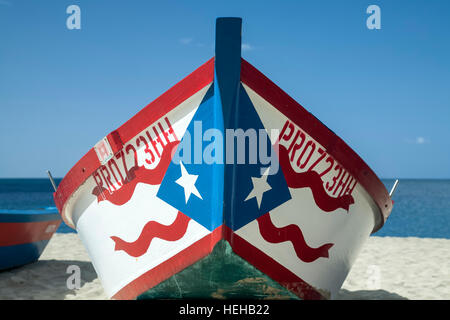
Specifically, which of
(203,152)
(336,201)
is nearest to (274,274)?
(336,201)

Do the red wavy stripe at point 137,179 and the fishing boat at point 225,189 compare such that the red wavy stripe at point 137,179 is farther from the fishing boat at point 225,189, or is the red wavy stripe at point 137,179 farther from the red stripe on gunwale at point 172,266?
the red stripe on gunwale at point 172,266

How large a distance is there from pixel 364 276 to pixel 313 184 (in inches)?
134

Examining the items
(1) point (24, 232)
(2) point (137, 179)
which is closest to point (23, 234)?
(1) point (24, 232)

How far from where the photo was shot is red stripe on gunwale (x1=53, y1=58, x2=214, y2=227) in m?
2.12

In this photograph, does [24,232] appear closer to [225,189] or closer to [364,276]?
[225,189]

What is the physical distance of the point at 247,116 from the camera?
2.10 metres

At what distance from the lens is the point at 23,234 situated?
4.59 meters

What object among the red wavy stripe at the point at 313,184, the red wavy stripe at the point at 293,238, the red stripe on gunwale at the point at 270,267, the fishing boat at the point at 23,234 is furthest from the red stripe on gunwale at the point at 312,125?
the fishing boat at the point at 23,234

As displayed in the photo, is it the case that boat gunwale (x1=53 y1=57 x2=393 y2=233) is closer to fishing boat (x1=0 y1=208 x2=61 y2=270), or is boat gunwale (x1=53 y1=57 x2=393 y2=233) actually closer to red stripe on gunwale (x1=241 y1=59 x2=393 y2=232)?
red stripe on gunwale (x1=241 y1=59 x2=393 y2=232)

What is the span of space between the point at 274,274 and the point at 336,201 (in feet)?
1.89

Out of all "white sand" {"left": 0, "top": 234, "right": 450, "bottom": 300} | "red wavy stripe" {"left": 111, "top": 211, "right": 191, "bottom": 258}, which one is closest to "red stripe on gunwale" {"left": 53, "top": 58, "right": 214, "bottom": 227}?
"red wavy stripe" {"left": 111, "top": 211, "right": 191, "bottom": 258}

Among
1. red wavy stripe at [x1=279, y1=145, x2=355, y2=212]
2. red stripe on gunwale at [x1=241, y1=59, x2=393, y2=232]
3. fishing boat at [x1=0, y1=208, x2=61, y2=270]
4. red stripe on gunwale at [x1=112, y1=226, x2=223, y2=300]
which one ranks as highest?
red stripe on gunwale at [x1=241, y1=59, x2=393, y2=232]

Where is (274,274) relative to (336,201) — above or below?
below
